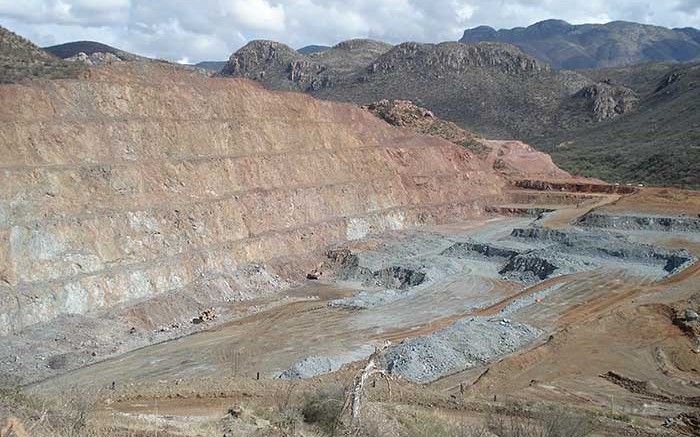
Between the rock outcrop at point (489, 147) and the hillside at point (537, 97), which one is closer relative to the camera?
the rock outcrop at point (489, 147)

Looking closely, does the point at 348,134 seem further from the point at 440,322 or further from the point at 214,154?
the point at 440,322

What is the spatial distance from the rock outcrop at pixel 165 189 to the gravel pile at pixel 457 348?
11.4 metres

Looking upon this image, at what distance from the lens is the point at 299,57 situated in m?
154

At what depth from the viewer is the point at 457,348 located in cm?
2188

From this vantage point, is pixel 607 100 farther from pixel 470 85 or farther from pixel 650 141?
pixel 650 141

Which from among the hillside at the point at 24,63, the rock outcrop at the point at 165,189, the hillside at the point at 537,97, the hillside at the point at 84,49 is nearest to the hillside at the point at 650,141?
the hillside at the point at 537,97

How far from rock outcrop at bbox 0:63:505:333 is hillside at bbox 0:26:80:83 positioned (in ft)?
17.6

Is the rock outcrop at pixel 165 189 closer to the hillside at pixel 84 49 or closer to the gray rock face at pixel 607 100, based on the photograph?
the gray rock face at pixel 607 100

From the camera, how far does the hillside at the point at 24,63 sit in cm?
3719

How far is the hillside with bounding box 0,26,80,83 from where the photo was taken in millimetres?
37194

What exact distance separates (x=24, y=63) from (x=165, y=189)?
17.5m

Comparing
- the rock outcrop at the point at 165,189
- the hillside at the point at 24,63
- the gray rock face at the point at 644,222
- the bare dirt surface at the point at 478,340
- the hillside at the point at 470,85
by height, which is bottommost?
the bare dirt surface at the point at 478,340

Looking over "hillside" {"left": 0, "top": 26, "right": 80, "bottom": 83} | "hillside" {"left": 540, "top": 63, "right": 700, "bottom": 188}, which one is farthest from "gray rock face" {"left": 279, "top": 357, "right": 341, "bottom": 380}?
"hillside" {"left": 540, "top": 63, "right": 700, "bottom": 188}

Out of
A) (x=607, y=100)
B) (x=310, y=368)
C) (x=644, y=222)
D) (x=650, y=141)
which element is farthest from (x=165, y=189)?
(x=607, y=100)
